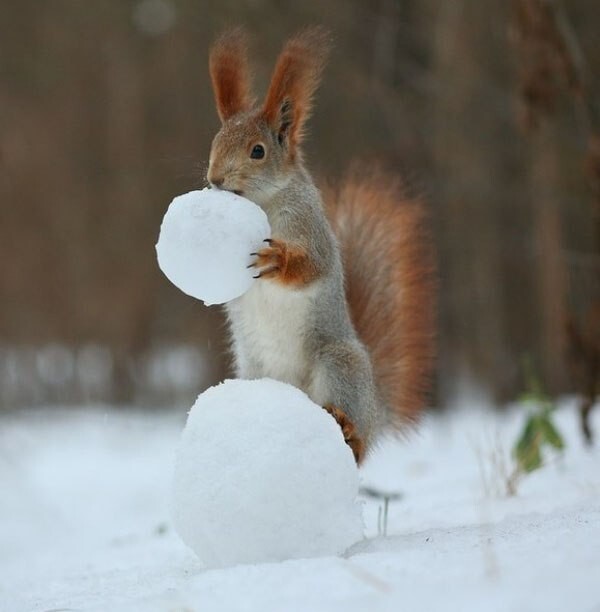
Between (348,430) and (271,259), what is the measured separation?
0.60m

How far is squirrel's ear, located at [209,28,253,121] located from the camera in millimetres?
3039

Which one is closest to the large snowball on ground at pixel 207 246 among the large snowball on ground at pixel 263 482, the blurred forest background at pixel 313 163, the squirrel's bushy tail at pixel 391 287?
the large snowball on ground at pixel 263 482

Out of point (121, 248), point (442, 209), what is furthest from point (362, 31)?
point (121, 248)

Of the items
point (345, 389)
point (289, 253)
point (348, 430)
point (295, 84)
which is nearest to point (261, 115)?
point (295, 84)

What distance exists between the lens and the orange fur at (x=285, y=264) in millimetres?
2611

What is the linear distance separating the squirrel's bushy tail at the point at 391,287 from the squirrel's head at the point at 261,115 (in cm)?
63

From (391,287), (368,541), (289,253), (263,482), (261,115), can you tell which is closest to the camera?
(263,482)

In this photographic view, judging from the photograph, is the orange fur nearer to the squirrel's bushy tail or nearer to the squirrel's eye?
the squirrel's eye

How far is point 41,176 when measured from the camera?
424 inches

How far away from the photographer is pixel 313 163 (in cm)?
771

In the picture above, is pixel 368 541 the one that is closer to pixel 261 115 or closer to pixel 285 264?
pixel 285 264

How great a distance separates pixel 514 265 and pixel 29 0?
20.8 feet

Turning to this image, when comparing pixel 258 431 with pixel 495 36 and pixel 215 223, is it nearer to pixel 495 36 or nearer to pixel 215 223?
pixel 215 223

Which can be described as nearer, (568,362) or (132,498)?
(568,362)
